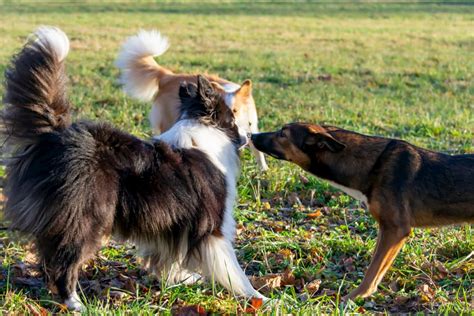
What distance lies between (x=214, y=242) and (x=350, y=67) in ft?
43.2

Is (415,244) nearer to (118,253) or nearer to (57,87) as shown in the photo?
(118,253)

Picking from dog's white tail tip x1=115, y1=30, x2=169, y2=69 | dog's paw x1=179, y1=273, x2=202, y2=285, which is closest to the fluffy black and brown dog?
dog's paw x1=179, y1=273, x2=202, y2=285

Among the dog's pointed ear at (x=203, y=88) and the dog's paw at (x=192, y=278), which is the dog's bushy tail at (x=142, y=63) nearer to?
the dog's pointed ear at (x=203, y=88)

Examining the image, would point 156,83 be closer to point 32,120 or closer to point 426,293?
point 32,120

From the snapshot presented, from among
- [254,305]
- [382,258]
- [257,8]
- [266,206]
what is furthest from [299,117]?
[257,8]

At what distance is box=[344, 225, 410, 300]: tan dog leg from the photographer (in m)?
5.16

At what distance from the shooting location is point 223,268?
4.98 metres

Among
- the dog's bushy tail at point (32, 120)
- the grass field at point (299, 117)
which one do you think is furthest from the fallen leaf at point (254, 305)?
the dog's bushy tail at point (32, 120)

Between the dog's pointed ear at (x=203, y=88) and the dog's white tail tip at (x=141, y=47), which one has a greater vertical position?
the dog's pointed ear at (x=203, y=88)

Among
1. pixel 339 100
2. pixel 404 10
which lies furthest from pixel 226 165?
pixel 404 10

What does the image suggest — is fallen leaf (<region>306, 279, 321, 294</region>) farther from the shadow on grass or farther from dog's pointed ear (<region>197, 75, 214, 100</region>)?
the shadow on grass

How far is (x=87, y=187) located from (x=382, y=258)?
2.34 metres

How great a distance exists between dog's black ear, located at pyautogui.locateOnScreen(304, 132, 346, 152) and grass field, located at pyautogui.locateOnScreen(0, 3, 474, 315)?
0.88 meters

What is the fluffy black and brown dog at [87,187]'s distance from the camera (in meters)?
4.38
